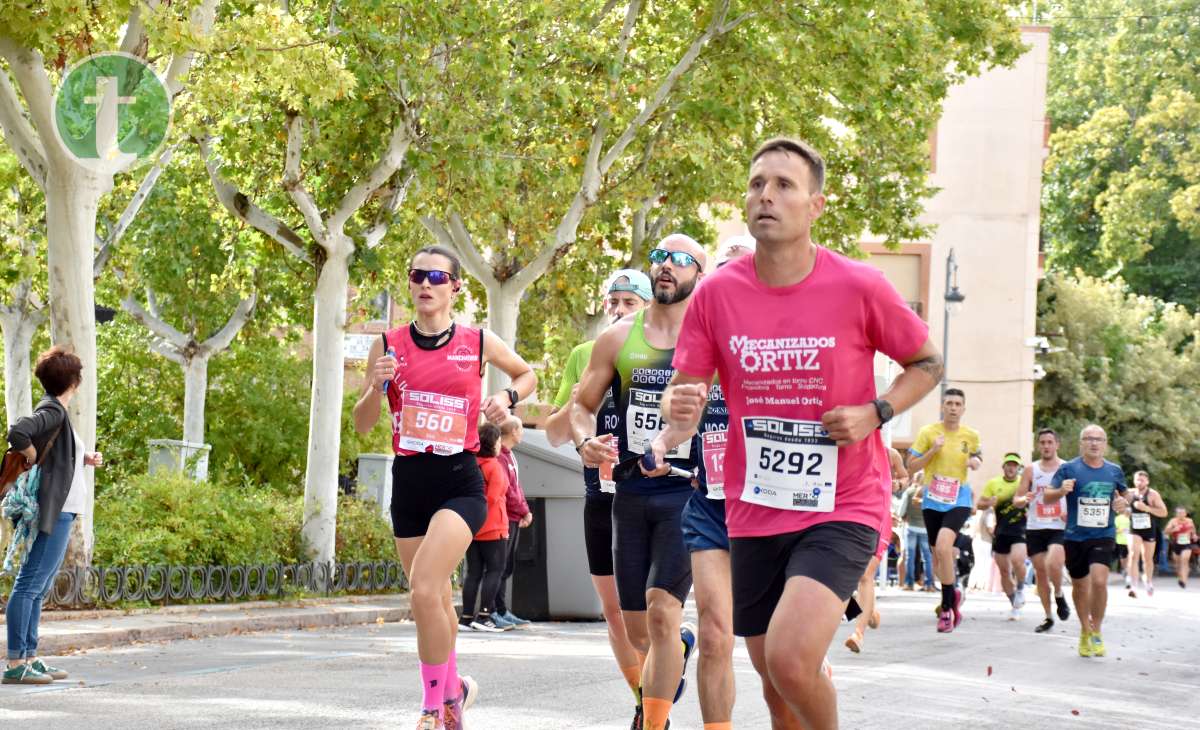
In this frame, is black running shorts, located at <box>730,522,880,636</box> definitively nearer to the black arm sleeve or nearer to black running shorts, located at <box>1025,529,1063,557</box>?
the black arm sleeve

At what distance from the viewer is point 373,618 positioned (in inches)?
703

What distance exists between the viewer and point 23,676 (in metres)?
10.9

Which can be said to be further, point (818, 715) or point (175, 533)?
point (175, 533)

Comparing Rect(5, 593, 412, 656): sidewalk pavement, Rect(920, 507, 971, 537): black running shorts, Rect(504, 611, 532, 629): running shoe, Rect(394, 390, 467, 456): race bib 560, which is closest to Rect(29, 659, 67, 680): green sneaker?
Rect(5, 593, 412, 656): sidewalk pavement

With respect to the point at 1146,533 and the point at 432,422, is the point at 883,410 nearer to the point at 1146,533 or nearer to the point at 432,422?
the point at 432,422

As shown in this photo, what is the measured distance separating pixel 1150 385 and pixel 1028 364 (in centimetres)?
399

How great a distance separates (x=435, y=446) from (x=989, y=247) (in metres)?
45.6

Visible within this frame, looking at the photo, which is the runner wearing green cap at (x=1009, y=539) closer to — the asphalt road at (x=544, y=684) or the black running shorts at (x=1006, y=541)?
the black running shorts at (x=1006, y=541)

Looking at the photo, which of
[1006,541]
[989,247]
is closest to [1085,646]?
[1006,541]

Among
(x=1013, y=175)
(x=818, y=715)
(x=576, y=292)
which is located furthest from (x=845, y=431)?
(x=1013, y=175)

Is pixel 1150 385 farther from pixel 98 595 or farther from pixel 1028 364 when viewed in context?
pixel 98 595

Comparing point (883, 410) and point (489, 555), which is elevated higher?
point (883, 410)

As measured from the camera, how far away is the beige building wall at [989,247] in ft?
171

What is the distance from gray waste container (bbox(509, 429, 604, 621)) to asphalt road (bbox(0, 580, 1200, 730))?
2.20 feet
